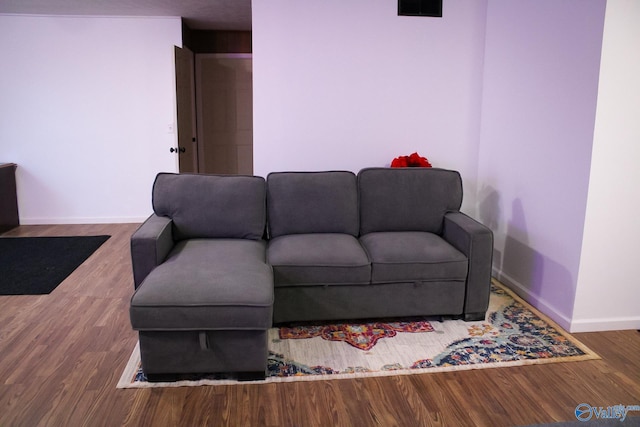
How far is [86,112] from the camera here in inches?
223

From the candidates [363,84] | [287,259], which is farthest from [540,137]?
[287,259]

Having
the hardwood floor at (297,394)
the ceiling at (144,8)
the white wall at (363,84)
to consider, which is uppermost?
the ceiling at (144,8)

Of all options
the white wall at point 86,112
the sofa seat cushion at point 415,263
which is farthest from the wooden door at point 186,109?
the sofa seat cushion at point 415,263

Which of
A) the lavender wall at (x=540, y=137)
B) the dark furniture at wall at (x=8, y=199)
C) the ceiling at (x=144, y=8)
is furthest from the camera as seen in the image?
the dark furniture at wall at (x=8, y=199)

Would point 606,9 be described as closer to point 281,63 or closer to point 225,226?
point 281,63

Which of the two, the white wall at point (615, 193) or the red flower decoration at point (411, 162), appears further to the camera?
the red flower decoration at point (411, 162)

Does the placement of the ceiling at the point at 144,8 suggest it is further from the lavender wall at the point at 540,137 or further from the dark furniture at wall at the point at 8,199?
the lavender wall at the point at 540,137

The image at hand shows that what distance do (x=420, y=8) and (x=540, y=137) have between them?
4.78ft

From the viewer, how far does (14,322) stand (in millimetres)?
3176

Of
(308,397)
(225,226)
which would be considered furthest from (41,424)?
(225,226)

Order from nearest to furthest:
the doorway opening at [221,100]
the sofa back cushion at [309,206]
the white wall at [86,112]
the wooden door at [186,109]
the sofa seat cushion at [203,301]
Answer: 1. the sofa seat cushion at [203,301]
2. the sofa back cushion at [309,206]
3. the wooden door at [186,109]
4. the white wall at [86,112]
5. the doorway opening at [221,100]

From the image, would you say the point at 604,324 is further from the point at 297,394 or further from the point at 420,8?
the point at 420,8

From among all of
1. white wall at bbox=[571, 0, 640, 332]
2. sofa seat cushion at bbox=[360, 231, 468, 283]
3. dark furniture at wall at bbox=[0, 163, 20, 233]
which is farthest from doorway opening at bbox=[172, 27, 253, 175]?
white wall at bbox=[571, 0, 640, 332]

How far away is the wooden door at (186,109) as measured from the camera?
5.18m
